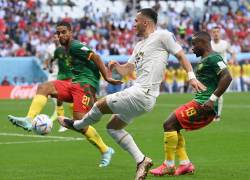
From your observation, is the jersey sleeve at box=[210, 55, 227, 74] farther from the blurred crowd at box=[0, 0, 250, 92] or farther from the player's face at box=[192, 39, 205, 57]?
the blurred crowd at box=[0, 0, 250, 92]

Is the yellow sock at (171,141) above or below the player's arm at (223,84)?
below

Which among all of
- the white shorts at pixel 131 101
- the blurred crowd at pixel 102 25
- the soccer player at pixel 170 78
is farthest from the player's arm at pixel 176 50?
the soccer player at pixel 170 78

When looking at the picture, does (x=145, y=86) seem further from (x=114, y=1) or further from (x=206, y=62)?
(x=114, y=1)

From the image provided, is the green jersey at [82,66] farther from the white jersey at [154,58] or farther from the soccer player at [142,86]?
the white jersey at [154,58]

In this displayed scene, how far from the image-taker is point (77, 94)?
1430cm

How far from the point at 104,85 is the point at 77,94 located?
26.0 metres

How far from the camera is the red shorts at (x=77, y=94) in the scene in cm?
1418

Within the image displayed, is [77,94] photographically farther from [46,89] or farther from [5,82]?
[5,82]

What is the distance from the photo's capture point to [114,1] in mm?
50969

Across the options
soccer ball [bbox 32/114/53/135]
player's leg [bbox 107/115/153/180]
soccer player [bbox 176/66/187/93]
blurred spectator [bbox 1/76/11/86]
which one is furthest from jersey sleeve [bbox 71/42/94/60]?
soccer player [bbox 176/66/187/93]

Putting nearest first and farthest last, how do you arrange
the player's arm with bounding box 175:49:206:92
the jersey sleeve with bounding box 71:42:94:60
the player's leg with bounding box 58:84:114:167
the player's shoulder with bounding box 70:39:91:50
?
1. the player's arm with bounding box 175:49:206:92
2. the player's leg with bounding box 58:84:114:167
3. the jersey sleeve with bounding box 71:42:94:60
4. the player's shoulder with bounding box 70:39:91:50

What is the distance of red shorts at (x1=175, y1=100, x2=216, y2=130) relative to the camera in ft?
41.3

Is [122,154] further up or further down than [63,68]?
further down

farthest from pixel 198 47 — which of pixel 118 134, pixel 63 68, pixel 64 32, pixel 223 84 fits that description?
pixel 63 68
